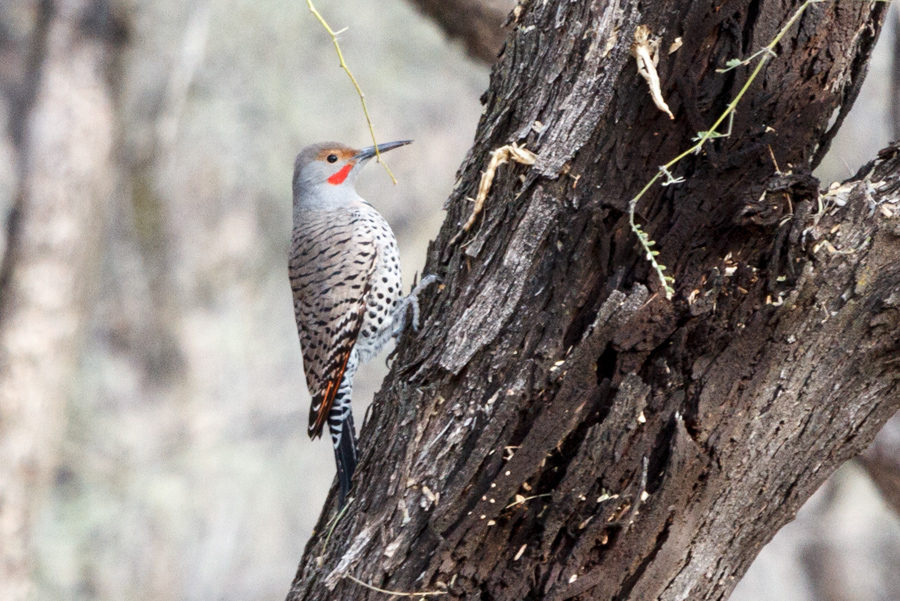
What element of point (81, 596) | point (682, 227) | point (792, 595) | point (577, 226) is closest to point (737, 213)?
point (682, 227)

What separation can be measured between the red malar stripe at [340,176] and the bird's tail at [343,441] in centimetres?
92

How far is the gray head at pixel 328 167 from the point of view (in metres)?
3.43

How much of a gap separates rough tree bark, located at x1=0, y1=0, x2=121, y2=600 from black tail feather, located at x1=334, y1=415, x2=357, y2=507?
3.62 meters

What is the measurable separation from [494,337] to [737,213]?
540mm

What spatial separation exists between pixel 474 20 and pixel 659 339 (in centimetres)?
248

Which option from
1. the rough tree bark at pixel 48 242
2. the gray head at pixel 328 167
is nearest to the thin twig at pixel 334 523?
the gray head at pixel 328 167

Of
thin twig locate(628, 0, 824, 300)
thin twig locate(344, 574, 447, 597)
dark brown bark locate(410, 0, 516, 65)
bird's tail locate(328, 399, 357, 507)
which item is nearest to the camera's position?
thin twig locate(628, 0, 824, 300)

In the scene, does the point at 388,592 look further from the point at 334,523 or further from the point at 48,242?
the point at 48,242

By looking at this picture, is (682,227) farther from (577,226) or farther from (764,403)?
(764,403)

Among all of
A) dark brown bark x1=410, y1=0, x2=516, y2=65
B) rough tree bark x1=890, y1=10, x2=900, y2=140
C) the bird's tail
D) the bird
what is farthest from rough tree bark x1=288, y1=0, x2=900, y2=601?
rough tree bark x1=890, y1=10, x2=900, y2=140

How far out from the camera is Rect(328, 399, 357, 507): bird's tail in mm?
2330

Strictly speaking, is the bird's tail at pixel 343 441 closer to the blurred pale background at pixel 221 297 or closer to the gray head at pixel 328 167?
the gray head at pixel 328 167

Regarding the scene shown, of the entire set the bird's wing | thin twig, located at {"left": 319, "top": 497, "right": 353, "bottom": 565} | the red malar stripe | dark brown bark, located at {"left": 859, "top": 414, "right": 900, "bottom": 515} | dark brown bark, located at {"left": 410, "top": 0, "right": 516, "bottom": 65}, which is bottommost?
thin twig, located at {"left": 319, "top": 497, "right": 353, "bottom": 565}

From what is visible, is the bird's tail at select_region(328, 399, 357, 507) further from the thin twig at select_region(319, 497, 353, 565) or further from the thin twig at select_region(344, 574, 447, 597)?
the thin twig at select_region(344, 574, 447, 597)
